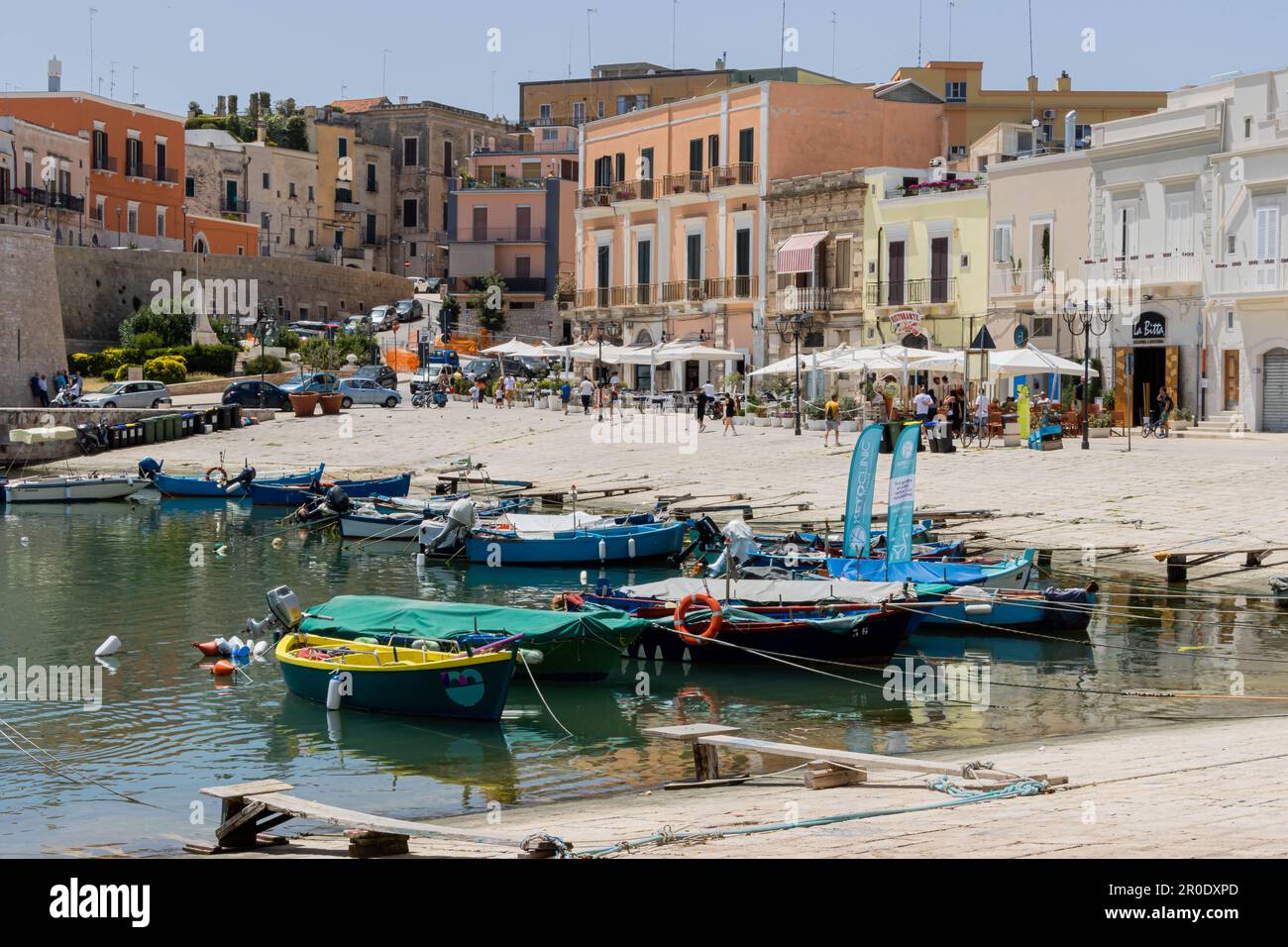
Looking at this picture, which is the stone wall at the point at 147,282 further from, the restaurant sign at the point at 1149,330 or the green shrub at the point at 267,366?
the restaurant sign at the point at 1149,330

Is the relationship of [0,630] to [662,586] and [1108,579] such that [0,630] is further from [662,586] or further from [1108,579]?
[1108,579]

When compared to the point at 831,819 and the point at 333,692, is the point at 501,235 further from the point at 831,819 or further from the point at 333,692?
the point at 831,819

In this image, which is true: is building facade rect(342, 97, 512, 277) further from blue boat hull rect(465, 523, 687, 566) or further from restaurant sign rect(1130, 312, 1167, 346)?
blue boat hull rect(465, 523, 687, 566)

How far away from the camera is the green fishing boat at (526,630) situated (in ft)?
59.3

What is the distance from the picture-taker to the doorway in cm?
3762

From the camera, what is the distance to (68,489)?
41.7 metres

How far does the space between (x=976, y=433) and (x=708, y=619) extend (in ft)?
68.7

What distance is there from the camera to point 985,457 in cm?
3556

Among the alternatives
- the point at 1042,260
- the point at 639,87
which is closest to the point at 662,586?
the point at 1042,260

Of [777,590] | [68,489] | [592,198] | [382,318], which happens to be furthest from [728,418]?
[382,318]

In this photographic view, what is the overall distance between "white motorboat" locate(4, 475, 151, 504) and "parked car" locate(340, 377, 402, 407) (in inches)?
518

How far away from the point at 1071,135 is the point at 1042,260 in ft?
13.7
